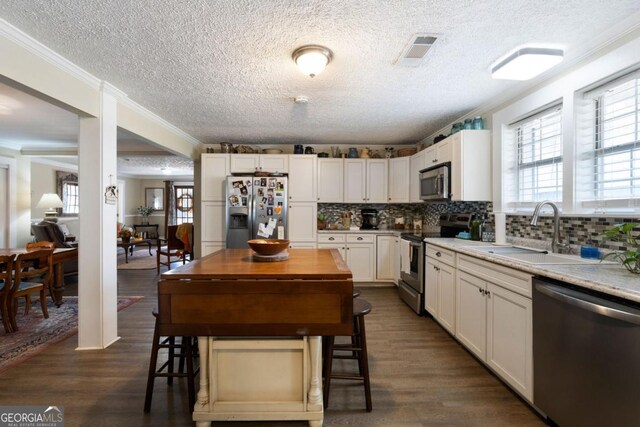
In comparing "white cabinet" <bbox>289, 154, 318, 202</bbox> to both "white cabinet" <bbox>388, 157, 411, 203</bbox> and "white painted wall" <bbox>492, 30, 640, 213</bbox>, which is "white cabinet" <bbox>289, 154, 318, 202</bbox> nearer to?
"white cabinet" <bbox>388, 157, 411, 203</bbox>

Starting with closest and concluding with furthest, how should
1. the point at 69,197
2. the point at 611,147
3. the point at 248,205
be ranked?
the point at 611,147
the point at 248,205
the point at 69,197

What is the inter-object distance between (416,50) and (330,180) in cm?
271

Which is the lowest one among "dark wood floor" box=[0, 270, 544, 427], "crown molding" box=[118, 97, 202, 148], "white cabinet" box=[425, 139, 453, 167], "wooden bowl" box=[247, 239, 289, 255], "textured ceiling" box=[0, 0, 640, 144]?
"dark wood floor" box=[0, 270, 544, 427]

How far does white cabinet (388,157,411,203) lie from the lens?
4512mm

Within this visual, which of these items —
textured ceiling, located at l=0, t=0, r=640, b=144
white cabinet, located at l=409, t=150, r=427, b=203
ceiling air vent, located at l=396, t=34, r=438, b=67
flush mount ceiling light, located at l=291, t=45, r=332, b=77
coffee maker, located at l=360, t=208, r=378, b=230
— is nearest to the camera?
textured ceiling, located at l=0, t=0, r=640, b=144

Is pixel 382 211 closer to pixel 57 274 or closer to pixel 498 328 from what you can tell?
pixel 498 328

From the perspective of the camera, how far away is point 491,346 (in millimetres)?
2074

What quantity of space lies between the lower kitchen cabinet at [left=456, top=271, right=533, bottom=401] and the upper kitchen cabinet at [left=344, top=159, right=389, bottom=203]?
2.33 meters

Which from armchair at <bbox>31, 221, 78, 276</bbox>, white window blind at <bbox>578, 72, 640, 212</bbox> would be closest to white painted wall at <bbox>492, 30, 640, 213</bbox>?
white window blind at <bbox>578, 72, 640, 212</bbox>

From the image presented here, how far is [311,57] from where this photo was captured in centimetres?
205

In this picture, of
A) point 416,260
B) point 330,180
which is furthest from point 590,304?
point 330,180

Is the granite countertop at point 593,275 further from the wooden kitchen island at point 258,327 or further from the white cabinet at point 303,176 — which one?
the white cabinet at point 303,176

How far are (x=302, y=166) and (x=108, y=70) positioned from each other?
2599mm

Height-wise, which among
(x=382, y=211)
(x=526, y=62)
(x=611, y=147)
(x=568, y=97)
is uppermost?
(x=526, y=62)
